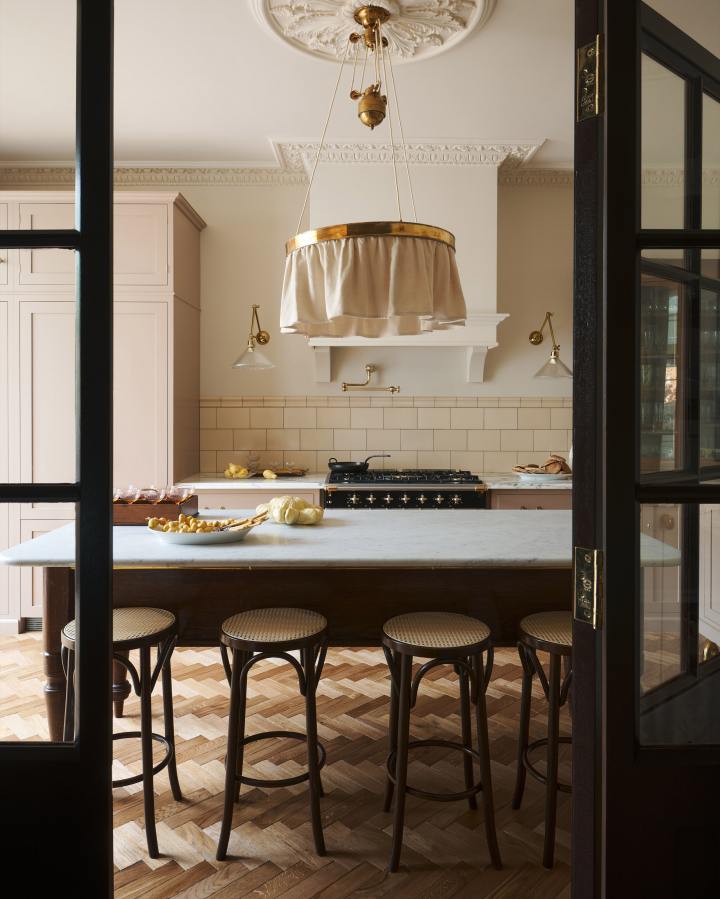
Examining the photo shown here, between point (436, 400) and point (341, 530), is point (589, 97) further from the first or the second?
point (436, 400)

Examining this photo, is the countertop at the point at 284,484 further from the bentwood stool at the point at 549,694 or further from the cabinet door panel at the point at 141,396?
the bentwood stool at the point at 549,694

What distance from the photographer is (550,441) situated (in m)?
5.00

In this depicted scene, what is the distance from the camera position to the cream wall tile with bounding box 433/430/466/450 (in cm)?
497

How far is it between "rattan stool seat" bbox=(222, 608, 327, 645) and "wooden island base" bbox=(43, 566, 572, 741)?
0.23 meters

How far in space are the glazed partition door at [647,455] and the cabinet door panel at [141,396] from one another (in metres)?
3.47

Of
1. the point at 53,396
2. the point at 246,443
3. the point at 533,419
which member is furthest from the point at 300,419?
the point at 53,396

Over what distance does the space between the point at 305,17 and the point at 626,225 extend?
2.42m

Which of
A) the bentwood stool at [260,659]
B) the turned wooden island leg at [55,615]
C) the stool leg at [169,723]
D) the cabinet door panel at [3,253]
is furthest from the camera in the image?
the stool leg at [169,723]

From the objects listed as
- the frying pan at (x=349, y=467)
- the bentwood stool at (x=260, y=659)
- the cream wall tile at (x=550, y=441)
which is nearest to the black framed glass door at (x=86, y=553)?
the bentwood stool at (x=260, y=659)

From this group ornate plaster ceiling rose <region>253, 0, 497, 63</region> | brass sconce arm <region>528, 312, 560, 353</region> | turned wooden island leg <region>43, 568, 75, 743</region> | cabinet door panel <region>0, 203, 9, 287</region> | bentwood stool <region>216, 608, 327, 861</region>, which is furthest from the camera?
brass sconce arm <region>528, 312, 560, 353</region>

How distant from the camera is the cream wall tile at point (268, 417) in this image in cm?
496

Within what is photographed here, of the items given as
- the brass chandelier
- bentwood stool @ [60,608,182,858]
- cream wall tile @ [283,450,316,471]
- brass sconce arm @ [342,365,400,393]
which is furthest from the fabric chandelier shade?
cream wall tile @ [283,450,316,471]

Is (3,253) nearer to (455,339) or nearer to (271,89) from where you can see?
(271,89)

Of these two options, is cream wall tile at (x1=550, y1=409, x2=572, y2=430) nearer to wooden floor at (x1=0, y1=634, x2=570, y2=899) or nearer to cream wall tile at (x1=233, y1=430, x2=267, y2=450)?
cream wall tile at (x1=233, y1=430, x2=267, y2=450)
